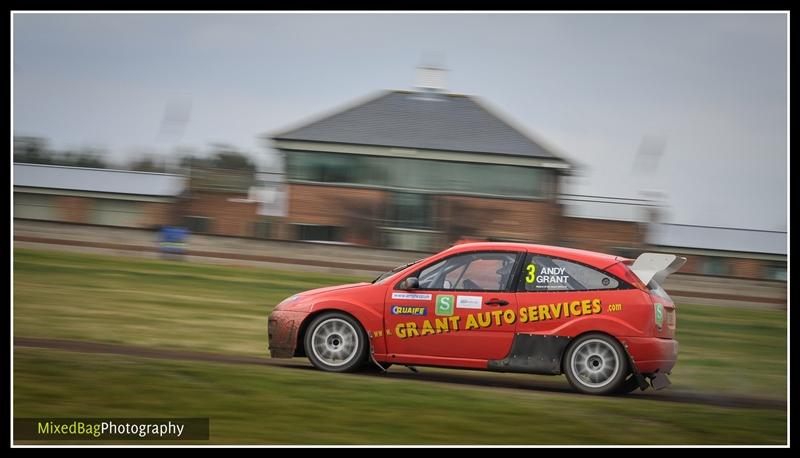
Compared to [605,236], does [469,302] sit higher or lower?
lower

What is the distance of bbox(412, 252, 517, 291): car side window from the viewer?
10180 millimetres

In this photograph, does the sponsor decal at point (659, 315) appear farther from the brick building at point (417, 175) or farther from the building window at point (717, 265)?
the building window at point (717, 265)

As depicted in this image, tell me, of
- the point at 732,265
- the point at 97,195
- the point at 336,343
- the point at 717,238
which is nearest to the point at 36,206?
the point at 97,195

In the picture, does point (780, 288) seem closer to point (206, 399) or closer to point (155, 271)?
point (155, 271)

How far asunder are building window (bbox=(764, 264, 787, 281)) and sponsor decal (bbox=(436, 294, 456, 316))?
70.6 ft

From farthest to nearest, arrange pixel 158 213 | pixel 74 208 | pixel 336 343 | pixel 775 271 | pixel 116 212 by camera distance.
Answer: pixel 116 212
pixel 74 208
pixel 158 213
pixel 775 271
pixel 336 343

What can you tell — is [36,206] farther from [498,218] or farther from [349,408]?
[349,408]

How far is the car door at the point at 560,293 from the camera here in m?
9.91

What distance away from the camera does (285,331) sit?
10.5 meters

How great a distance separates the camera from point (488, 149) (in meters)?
36.6

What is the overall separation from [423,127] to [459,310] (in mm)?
27376

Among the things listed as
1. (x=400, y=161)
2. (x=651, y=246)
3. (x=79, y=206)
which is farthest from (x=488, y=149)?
(x=79, y=206)

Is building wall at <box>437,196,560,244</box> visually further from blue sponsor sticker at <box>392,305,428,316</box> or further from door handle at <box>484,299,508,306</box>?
door handle at <box>484,299,508,306</box>

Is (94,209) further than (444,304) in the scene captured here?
Yes
